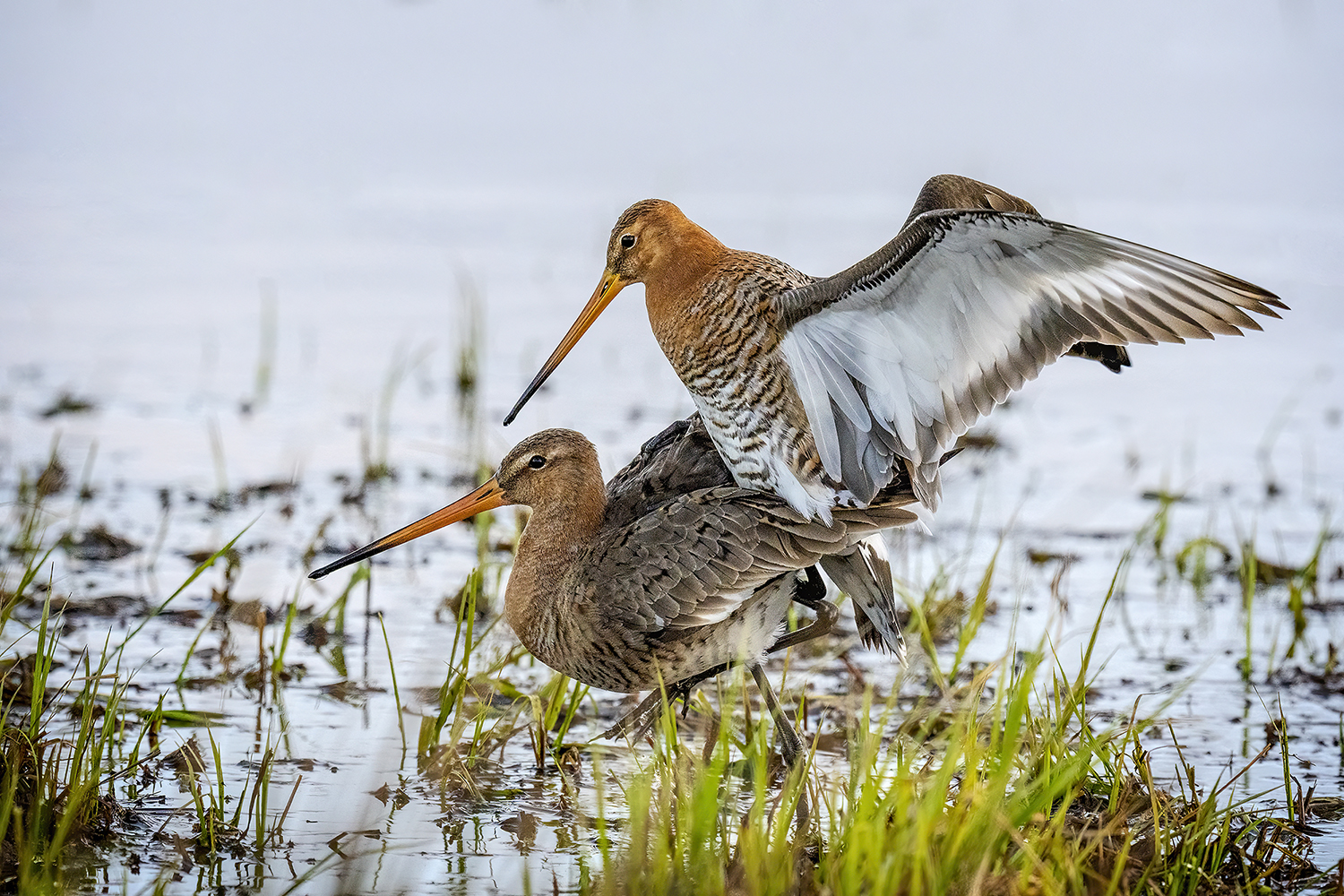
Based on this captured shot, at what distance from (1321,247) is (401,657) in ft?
27.5

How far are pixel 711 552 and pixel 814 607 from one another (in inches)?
25.7

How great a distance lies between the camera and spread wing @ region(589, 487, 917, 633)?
4.38 m

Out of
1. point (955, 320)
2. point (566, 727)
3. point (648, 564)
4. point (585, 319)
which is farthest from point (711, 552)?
point (585, 319)

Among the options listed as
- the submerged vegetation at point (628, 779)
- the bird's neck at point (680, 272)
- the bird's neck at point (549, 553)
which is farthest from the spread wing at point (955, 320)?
the bird's neck at point (549, 553)

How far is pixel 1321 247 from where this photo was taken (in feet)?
37.7

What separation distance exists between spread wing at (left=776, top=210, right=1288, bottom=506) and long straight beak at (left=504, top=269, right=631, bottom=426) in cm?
65

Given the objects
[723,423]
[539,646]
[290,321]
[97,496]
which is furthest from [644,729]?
[290,321]

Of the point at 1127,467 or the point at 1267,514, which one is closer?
the point at 1267,514

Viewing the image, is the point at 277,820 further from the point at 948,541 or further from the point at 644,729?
the point at 948,541

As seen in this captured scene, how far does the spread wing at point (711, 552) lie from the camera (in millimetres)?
4375

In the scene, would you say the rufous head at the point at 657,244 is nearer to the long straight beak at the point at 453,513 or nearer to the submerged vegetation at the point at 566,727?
Answer: the long straight beak at the point at 453,513

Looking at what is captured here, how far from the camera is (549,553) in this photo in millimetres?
4648

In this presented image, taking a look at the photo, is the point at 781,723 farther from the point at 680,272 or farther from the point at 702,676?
the point at 680,272

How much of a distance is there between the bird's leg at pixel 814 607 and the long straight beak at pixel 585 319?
3.16 ft
